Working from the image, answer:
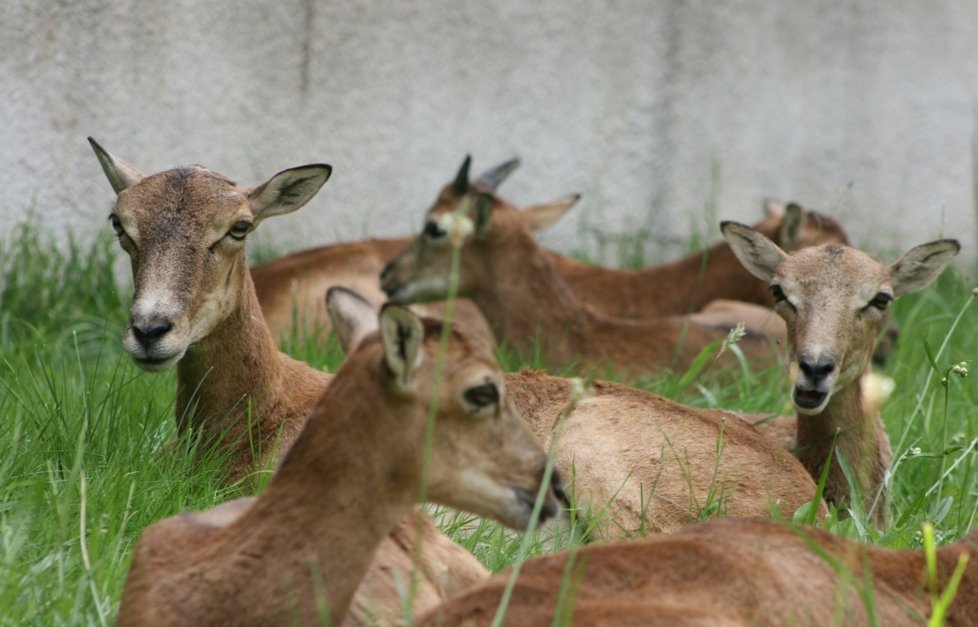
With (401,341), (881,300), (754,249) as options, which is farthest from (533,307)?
(401,341)

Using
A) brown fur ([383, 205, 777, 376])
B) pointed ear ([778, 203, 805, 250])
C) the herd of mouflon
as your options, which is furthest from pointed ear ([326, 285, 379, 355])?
pointed ear ([778, 203, 805, 250])

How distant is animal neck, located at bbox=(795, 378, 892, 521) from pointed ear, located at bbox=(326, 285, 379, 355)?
269cm

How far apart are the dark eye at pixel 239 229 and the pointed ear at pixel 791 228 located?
496 centimetres

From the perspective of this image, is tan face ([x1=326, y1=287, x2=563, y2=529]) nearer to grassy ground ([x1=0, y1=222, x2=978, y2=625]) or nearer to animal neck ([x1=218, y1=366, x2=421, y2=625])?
animal neck ([x1=218, y1=366, x2=421, y2=625])

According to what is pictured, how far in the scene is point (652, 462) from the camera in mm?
5781

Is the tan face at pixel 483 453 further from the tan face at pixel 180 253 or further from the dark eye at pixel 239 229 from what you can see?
the dark eye at pixel 239 229

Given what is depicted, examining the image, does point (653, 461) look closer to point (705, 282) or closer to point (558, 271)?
point (558, 271)

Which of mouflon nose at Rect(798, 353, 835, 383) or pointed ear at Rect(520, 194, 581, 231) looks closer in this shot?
mouflon nose at Rect(798, 353, 835, 383)

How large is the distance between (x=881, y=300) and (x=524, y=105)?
5.16 metres

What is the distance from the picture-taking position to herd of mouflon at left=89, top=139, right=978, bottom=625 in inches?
142

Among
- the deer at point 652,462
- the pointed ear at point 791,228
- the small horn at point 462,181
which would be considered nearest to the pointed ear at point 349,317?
the deer at point 652,462

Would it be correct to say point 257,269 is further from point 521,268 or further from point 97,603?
→ point 97,603

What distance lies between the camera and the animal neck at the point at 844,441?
20.8 feet

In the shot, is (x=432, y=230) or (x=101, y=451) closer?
(x=101, y=451)
